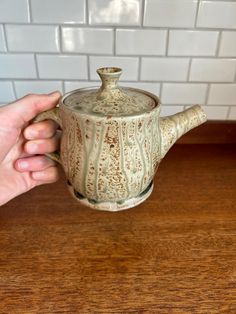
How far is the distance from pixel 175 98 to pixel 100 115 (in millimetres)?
417

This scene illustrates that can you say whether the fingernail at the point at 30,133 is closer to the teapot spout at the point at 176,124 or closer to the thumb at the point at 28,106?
the thumb at the point at 28,106

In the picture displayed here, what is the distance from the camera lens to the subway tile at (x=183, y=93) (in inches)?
29.1

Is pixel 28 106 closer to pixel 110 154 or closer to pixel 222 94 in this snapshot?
pixel 110 154

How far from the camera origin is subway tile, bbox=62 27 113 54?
66 cm

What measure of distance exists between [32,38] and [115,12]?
190mm

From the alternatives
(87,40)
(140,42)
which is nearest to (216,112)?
(140,42)

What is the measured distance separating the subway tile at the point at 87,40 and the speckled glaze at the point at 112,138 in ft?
0.83

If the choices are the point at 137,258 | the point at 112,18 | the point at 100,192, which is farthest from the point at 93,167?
the point at 112,18

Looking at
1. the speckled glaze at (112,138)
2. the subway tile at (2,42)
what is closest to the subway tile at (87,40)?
the subway tile at (2,42)

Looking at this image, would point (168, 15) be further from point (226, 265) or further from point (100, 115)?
point (226, 265)

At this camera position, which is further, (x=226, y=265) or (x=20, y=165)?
(x=20, y=165)

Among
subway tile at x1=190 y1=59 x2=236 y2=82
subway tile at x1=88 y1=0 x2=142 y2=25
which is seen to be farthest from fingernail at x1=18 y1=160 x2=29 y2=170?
subway tile at x1=190 y1=59 x2=236 y2=82

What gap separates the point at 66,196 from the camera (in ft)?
1.86

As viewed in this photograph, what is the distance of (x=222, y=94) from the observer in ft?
2.48
